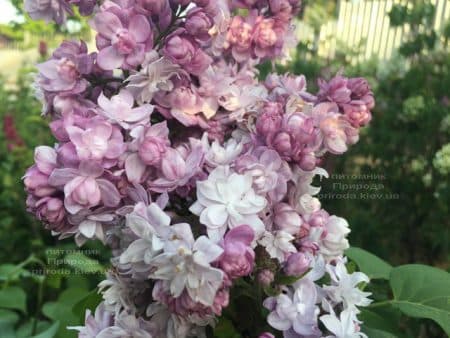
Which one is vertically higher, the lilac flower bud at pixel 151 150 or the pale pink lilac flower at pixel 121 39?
the pale pink lilac flower at pixel 121 39

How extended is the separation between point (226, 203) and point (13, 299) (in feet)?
2.72

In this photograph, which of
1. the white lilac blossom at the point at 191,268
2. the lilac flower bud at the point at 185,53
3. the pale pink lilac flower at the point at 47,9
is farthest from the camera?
the pale pink lilac flower at the point at 47,9

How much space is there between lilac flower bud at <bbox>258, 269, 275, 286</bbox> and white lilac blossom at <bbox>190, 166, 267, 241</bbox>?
51 millimetres

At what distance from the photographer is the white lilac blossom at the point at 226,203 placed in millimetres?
475

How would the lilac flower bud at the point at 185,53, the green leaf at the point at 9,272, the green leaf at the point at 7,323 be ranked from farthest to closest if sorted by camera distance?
the green leaf at the point at 9,272 → the green leaf at the point at 7,323 → the lilac flower bud at the point at 185,53

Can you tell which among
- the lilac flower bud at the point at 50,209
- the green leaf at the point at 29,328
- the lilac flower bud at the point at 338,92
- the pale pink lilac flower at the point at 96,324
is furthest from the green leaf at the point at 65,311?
the lilac flower bud at the point at 338,92

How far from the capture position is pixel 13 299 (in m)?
1.16

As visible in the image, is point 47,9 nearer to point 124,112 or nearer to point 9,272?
point 124,112

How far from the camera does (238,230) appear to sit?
46 centimetres

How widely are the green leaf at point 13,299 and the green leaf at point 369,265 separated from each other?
650mm

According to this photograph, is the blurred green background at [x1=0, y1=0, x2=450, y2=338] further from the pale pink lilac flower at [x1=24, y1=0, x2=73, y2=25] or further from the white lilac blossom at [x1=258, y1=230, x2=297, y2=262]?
the white lilac blossom at [x1=258, y1=230, x2=297, y2=262]

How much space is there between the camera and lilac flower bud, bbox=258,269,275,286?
1.73 ft

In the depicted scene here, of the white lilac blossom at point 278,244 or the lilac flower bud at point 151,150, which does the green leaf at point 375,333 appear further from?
the lilac flower bud at point 151,150

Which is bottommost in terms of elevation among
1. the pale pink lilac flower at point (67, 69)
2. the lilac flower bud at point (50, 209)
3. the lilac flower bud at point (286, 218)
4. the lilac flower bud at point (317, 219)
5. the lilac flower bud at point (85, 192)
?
the lilac flower bud at point (317, 219)
